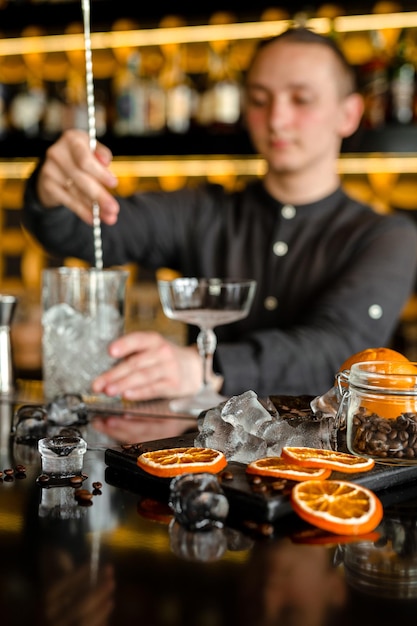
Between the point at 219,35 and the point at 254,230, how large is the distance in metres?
1.14

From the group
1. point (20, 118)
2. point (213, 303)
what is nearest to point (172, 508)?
point (213, 303)

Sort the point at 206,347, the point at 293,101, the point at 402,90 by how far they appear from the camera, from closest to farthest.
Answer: the point at 206,347, the point at 293,101, the point at 402,90

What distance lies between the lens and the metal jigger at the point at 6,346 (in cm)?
143

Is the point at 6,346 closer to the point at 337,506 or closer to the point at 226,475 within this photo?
the point at 226,475

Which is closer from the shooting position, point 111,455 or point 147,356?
point 111,455

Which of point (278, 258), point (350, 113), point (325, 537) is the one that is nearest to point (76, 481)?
point (325, 537)

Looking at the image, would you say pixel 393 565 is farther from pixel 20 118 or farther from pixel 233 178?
pixel 20 118

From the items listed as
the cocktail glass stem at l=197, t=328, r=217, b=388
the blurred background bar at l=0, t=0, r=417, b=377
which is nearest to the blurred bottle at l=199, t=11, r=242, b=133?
the blurred background bar at l=0, t=0, r=417, b=377

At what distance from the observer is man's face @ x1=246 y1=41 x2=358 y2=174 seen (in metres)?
2.05

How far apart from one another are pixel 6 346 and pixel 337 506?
2.95 ft

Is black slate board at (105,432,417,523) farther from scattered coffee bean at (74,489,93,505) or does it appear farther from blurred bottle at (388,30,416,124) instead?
blurred bottle at (388,30,416,124)

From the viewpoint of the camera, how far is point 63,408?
107cm

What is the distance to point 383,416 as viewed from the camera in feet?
2.68

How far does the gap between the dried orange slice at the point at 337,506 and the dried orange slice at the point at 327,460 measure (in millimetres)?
42
